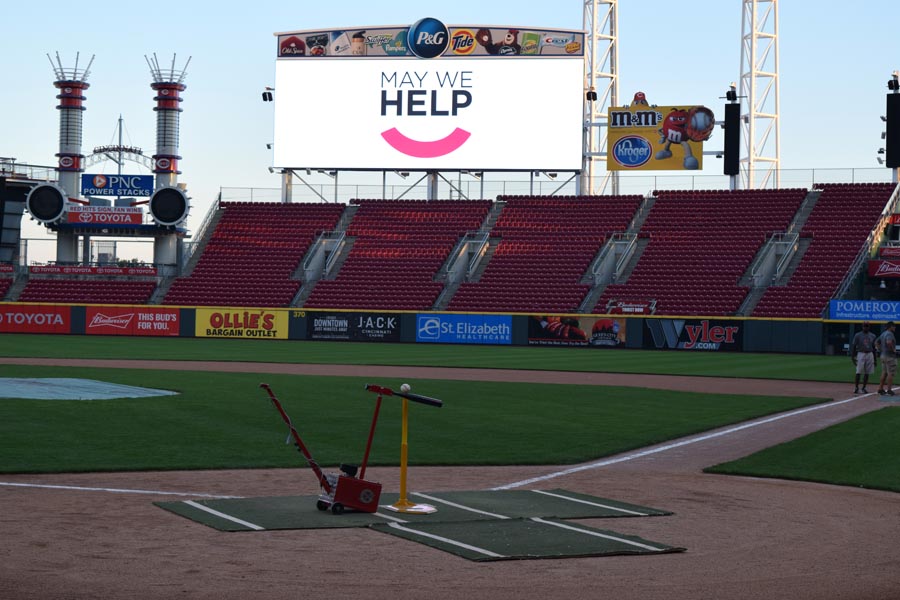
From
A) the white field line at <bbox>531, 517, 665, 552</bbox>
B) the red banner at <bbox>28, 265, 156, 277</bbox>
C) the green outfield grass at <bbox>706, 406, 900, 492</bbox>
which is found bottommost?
the white field line at <bbox>531, 517, 665, 552</bbox>

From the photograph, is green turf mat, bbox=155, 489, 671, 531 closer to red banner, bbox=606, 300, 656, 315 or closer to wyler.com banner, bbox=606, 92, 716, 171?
red banner, bbox=606, 300, 656, 315

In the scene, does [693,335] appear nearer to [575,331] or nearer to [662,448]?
[575,331]

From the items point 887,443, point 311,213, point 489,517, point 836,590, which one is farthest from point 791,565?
point 311,213

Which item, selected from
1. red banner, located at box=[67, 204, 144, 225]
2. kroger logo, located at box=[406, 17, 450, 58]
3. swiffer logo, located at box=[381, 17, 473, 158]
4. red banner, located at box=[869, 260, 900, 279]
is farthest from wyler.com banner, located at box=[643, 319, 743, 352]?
red banner, located at box=[67, 204, 144, 225]

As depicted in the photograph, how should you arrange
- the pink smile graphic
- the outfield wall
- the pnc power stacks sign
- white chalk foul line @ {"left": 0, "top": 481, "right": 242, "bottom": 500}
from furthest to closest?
the pink smile graphic
the pnc power stacks sign
the outfield wall
white chalk foul line @ {"left": 0, "top": 481, "right": 242, "bottom": 500}

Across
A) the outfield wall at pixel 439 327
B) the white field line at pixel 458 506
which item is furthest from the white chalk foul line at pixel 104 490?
the outfield wall at pixel 439 327

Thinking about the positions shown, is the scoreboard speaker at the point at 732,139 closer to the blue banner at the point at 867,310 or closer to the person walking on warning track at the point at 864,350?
the blue banner at the point at 867,310

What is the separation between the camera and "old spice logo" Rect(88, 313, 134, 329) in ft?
178

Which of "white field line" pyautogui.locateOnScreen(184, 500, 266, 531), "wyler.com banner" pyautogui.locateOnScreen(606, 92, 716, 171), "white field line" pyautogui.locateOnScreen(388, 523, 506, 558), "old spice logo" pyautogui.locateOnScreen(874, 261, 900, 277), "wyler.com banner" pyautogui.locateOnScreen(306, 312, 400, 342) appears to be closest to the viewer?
"white field line" pyautogui.locateOnScreen(388, 523, 506, 558)

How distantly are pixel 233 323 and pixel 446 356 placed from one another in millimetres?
15664

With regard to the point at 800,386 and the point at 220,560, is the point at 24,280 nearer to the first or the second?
the point at 800,386

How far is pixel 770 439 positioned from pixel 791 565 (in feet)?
32.5

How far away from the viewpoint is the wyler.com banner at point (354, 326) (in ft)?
171

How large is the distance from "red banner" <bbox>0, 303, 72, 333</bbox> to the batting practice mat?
4465cm
